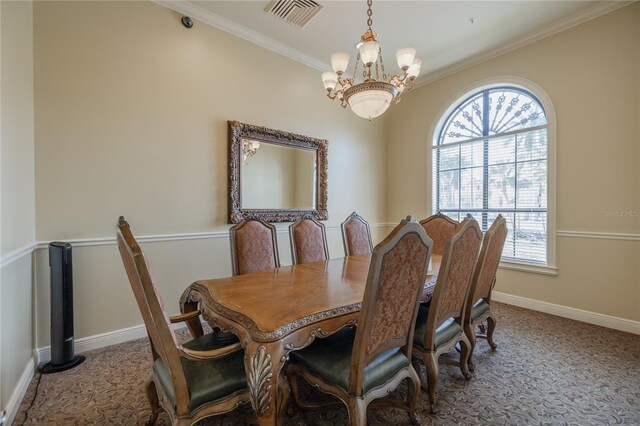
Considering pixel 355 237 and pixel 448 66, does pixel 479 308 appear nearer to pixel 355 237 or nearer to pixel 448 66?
pixel 355 237

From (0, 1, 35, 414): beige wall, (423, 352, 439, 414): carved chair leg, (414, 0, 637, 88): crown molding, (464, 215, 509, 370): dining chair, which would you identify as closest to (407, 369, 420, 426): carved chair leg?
(423, 352, 439, 414): carved chair leg

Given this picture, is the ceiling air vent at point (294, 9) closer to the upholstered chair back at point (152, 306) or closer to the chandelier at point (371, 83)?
A: the chandelier at point (371, 83)

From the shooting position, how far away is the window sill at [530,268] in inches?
133

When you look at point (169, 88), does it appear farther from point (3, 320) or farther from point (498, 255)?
point (498, 255)

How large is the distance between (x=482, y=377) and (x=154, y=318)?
223cm

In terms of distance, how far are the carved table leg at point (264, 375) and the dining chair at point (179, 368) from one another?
125mm

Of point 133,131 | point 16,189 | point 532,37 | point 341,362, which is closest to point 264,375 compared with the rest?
point 341,362

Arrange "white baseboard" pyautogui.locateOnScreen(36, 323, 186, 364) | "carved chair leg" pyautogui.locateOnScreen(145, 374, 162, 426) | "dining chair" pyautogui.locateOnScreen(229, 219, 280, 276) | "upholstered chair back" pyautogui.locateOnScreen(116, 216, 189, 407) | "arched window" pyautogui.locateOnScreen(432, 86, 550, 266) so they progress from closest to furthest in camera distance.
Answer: "upholstered chair back" pyautogui.locateOnScreen(116, 216, 189, 407)
"carved chair leg" pyautogui.locateOnScreen(145, 374, 162, 426)
"white baseboard" pyautogui.locateOnScreen(36, 323, 186, 364)
"dining chair" pyautogui.locateOnScreen(229, 219, 280, 276)
"arched window" pyautogui.locateOnScreen(432, 86, 550, 266)

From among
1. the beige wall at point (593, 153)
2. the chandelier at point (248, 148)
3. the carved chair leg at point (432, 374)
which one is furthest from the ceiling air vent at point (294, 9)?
the carved chair leg at point (432, 374)

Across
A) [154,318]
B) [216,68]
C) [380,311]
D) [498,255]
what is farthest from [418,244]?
[216,68]

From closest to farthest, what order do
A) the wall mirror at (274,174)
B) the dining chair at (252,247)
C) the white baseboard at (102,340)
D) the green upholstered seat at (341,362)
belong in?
the green upholstered seat at (341,362)
the white baseboard at (102,340)
the dining chair at (252,247)
the wall mirror at (274,174)

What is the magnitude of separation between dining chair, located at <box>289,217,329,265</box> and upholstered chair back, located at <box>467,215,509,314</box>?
1.39 metres

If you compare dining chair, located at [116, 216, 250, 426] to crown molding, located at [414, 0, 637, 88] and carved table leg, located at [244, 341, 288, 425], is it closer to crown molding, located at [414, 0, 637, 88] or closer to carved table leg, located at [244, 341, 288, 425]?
carved table leg, located at [244, 341, 288, 425]

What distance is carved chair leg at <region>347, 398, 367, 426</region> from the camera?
1248mm
